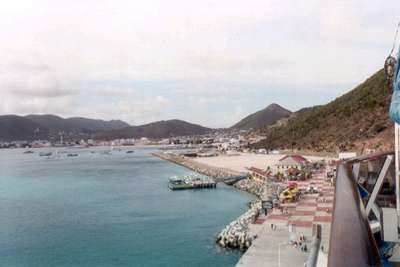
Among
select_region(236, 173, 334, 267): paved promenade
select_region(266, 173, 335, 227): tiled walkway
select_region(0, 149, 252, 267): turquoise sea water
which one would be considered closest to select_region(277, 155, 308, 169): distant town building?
select_region(0, 149, 252, 267): turquoise sea water

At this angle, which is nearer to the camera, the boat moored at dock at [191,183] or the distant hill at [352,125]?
the boat moored at dock at [191,183]

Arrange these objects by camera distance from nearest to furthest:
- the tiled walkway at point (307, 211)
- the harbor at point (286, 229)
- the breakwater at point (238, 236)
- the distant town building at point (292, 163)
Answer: the harbor at point (286, 229) < the breakwater at point (238, 236) < the tiled walkway at point (307, 211) < the distant town building at point (292, 163)

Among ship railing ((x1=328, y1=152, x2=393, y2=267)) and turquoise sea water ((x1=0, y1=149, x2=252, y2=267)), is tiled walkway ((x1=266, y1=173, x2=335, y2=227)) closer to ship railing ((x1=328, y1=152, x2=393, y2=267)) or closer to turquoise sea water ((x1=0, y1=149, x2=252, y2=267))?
turquoise sea water ((x1=0, y1=149, x2=252, y2=267))

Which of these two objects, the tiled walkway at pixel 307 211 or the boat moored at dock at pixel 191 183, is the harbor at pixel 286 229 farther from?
the boat moored at dock at pixel 191 183

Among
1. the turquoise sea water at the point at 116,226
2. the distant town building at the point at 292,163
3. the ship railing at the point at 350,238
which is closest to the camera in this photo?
the ship railing at the point at 350,238

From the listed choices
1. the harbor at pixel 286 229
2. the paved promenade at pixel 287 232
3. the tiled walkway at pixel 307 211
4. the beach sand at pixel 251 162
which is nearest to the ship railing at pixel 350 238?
the harbor at pixel 286 229

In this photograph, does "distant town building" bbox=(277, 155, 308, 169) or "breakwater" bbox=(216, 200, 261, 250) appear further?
"distant town building" bbox=(277, 155, 308, 169)

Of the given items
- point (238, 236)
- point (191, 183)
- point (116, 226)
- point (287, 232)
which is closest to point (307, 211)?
point (238, 236)
